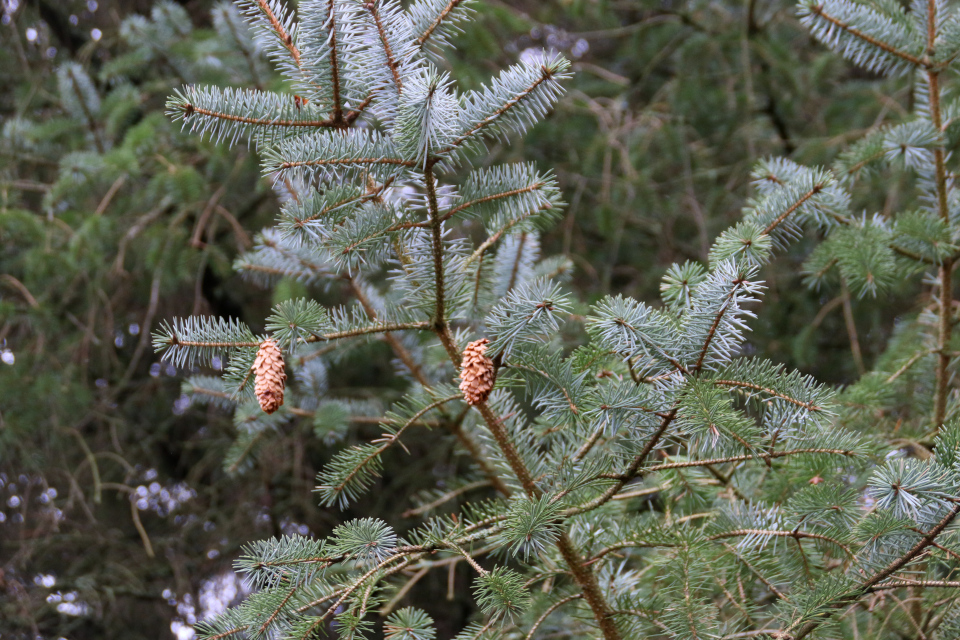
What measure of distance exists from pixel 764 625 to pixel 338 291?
82.1 inches

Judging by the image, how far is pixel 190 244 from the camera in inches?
104

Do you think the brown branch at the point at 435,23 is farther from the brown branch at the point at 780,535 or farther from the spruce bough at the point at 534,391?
the brown branch at the point at 780,535

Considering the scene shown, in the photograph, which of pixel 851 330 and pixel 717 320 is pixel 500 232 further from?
pixel 851 330

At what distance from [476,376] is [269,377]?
0.29 metres

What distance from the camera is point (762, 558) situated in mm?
1312

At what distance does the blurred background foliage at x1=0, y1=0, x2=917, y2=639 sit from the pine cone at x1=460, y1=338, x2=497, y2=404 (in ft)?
4.23

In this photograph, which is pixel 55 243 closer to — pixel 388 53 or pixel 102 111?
pixel 102 111

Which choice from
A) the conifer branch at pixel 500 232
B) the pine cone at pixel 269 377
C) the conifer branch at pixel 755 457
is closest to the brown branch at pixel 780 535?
the conifer branch at pixel 755 457

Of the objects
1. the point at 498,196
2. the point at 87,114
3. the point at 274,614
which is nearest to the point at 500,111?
the point at 498,196

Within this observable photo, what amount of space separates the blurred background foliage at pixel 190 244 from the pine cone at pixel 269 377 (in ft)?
3.88

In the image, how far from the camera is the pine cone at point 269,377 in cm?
102

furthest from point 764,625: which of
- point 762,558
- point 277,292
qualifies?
point 277,292

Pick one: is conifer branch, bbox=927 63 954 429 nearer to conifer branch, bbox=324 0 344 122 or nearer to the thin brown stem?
the thin brown stem

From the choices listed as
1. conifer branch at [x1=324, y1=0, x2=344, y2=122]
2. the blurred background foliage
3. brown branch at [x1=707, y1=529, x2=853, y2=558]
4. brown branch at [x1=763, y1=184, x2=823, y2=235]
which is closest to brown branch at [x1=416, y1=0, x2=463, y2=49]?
conifer branch at [x1=324, y1=0, x2=344, y2=122]
